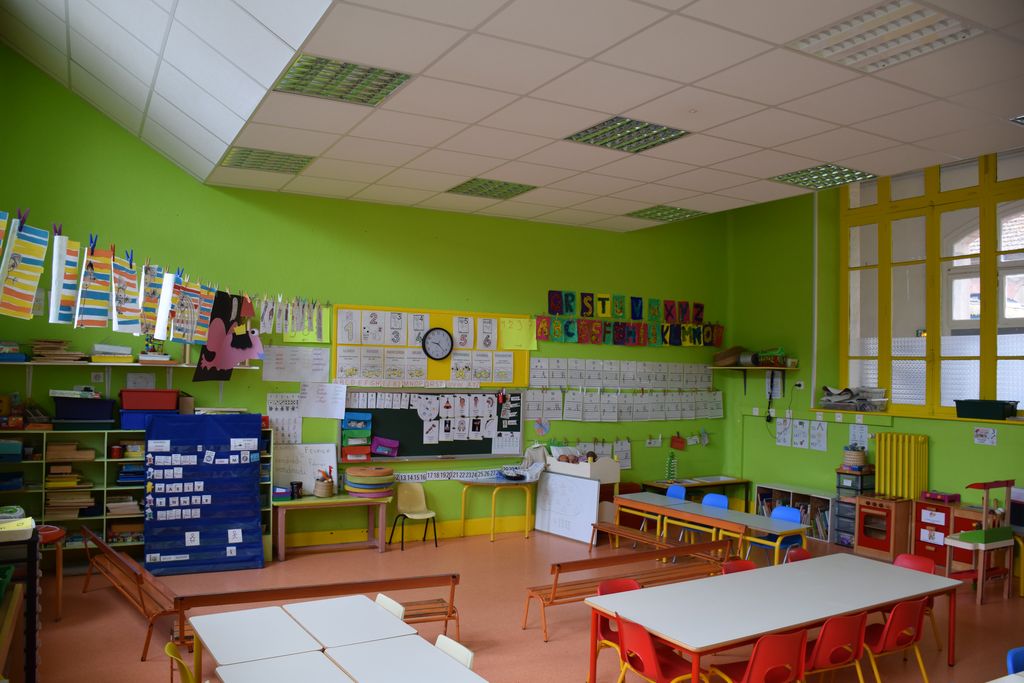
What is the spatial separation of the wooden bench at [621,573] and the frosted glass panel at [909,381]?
10.2 feet

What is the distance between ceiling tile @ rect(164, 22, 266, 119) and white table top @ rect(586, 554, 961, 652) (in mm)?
3733

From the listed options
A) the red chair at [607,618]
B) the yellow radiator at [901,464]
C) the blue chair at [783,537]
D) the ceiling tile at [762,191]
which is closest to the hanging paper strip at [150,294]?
the red chair at [607,618]

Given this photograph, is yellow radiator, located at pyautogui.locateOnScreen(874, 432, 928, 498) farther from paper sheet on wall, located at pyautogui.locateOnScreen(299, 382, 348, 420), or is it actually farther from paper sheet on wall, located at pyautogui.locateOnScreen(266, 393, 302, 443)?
paper sheet on wall, located at pyautogui.locateOnScreen(266, 393, 302, 443)

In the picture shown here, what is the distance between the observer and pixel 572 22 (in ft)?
12.4

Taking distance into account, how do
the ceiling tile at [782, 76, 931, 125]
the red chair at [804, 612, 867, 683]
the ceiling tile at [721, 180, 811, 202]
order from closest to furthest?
the red chair at [804, 612, 867, 683] → the ceiling tile at [782, 76, 931, 125] → the ceiling tile at [721, 180, 811, 202]

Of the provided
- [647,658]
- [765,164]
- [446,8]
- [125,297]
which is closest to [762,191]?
[765,164]

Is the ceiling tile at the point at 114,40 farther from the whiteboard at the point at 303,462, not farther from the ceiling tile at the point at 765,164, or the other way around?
the ceiling tile at the point at 765,164

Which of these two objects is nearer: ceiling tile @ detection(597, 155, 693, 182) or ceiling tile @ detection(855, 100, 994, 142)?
ceiling tile @ detection(855, 100, 994, 142)

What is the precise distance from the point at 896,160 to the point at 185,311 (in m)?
5.46

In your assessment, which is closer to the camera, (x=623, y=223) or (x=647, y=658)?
(x=647, y=658)

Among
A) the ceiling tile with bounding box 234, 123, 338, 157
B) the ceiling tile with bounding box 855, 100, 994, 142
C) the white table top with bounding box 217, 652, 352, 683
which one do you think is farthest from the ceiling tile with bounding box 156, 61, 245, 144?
the ceiling tile with bounding box 855, 100, 994, 142

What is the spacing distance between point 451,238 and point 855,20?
5312 millimetres

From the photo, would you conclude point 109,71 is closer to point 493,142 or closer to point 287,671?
point 493,142

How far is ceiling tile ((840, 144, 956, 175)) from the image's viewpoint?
5.71m
